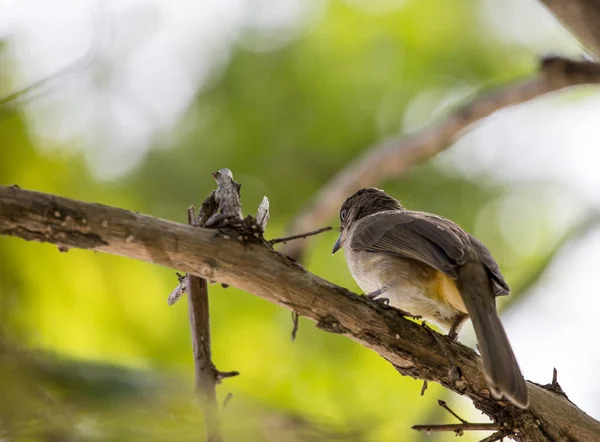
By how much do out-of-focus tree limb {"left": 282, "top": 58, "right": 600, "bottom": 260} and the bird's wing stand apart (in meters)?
0.98

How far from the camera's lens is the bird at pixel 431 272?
387 cm

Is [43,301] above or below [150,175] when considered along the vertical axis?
below

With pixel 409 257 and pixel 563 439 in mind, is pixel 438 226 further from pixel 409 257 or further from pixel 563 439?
pixel 563 439

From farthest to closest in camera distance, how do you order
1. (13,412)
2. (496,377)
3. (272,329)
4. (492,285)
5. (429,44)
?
(429,44) < (272,329) < (492,285) < (496,377) < (13,412)

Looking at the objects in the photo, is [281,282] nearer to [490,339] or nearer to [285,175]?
[490,339]

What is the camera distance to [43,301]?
519 centimetres

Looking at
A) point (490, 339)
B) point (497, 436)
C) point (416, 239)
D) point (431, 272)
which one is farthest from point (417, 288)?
point (497, 436)

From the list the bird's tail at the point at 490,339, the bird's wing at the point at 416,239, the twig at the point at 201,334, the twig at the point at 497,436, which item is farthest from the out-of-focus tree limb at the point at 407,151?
the twig at the point at 201,334

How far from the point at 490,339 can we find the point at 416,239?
37.5 inches

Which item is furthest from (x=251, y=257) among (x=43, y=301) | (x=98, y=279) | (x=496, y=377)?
(x=98, y=279)

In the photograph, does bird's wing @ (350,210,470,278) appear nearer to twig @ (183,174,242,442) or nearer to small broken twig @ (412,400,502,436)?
small broken twig @ (412,400,502,436)

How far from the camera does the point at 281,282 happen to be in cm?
291

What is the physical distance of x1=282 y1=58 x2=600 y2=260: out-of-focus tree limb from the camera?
200 inches

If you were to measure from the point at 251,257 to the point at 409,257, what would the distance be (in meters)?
1.71
